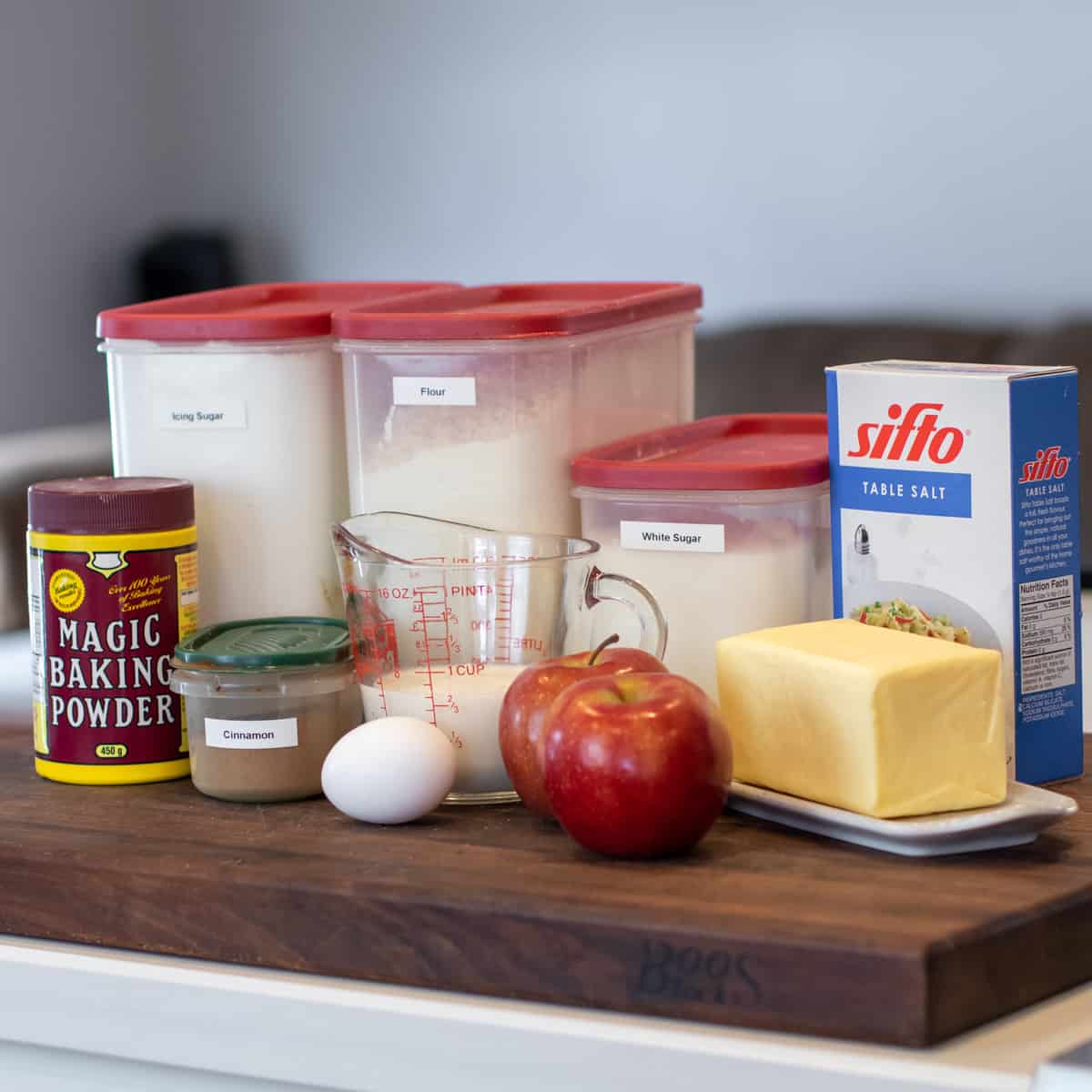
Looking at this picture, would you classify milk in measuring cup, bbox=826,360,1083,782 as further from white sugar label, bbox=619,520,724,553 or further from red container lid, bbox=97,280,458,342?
red container lid, bbox=97,280,458,342

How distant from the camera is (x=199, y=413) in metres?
1.04

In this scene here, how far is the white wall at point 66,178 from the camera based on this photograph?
215cm

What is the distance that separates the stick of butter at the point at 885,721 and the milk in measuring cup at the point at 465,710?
15cm

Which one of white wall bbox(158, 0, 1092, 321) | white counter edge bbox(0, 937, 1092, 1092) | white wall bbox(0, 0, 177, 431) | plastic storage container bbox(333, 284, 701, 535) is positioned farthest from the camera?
white wall bbox(0, 0, 177, 431)

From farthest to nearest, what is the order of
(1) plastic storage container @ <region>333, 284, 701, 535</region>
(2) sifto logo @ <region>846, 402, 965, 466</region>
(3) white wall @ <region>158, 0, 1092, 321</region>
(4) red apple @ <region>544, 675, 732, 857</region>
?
(3) white wall @ <region>158, 0, 1092, 321</region>, (1) plastic storage container @ <region>333, 284, 701, 535</region>, (2) sifto logo @ <region>846, 402, 965, 466</region>, (4) red apple @ <region>544, 675, 732, 857</region>

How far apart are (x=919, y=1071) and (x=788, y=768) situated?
0.73 ft

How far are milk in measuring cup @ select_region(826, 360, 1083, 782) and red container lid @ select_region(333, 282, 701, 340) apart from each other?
0.17 meters

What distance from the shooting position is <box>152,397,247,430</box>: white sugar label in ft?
3.39

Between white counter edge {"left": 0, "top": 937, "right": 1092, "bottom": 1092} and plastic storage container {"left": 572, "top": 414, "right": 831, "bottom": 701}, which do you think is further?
plastic storage container {"left": 572, "top": 414, "right": 831, "bottom": 701}

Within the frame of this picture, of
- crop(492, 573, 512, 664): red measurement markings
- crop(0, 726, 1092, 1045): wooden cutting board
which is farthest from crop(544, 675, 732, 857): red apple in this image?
crop(492, 573, 512, 664): red measurement markings

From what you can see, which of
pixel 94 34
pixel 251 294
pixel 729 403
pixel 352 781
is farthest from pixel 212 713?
pixel 94 34

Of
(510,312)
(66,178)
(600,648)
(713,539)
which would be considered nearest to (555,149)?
(66,178)

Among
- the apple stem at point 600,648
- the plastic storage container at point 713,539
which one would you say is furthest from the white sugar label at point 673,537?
the apple stem at point 600,648

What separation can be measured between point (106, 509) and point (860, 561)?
1.40ft
